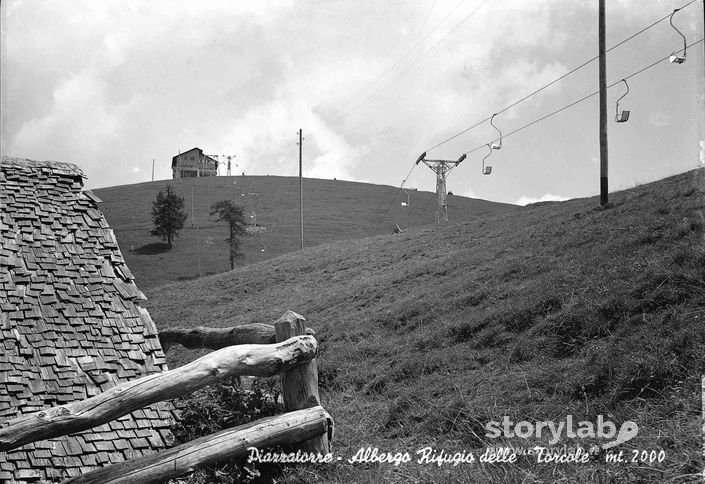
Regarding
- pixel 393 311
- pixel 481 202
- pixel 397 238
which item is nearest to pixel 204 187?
pixel 481 202

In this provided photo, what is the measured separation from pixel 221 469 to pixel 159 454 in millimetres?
731

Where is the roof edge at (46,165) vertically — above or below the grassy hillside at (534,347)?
above

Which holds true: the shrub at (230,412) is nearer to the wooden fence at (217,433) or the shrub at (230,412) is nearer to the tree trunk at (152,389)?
the wooden fence at (217,433)

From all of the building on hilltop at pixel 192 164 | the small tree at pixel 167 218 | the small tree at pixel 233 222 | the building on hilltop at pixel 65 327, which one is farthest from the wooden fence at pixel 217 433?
the building on hilltop at pixel 192 164

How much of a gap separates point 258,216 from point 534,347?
6289 centimetres

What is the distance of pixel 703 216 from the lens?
11148mm

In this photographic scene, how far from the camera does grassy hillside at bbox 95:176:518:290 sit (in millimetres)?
49219

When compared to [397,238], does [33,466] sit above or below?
below

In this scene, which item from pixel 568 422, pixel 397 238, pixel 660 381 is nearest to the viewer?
pixel 568 422

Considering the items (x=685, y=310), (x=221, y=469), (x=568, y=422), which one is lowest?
(x=221, y=469)

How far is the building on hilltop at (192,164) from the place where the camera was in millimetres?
75438

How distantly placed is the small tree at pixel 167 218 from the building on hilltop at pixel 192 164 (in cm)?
2110

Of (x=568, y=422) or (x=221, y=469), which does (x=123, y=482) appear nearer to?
(x=221, y=469)

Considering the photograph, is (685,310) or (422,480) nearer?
(422,480)
